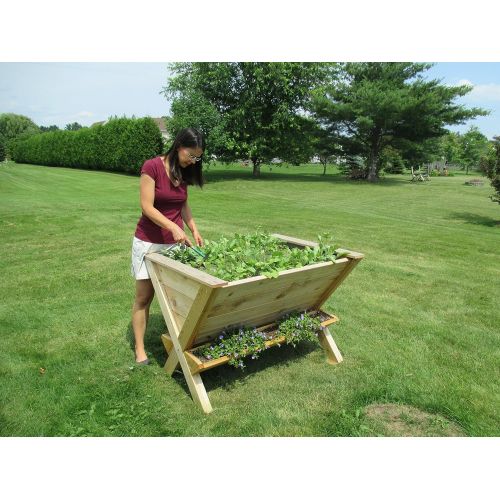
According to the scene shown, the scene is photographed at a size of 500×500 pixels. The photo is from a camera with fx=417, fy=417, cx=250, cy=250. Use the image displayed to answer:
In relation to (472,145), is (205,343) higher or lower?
lower

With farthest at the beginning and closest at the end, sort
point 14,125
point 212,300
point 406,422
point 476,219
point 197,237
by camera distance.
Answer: point 14,125 < point 476,219 < point 197,237 < point 406,422 < point 212,300

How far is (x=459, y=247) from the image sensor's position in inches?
352

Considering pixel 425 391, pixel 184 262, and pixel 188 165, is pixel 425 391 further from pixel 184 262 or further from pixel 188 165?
pixel 188 165

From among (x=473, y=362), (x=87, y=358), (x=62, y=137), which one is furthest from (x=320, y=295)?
(x=62, y=137)

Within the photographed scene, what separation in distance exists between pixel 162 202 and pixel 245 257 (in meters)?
0.81

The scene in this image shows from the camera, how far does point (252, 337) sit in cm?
330

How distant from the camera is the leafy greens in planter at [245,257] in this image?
306 centimetres

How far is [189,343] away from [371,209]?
14127 millimetres

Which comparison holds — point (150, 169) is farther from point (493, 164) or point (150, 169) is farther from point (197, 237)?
point (493, 164)

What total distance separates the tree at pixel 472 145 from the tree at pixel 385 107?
28.2 meters

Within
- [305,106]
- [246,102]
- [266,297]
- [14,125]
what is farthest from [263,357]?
[14,125]

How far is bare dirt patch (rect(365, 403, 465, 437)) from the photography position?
9.70 feet

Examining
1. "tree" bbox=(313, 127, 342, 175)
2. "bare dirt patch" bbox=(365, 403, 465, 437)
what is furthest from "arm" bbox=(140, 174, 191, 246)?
"tree" bbox=(313, 127, 342, 175)

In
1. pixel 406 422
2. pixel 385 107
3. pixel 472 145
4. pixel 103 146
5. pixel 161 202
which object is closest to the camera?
pixel 406 422
